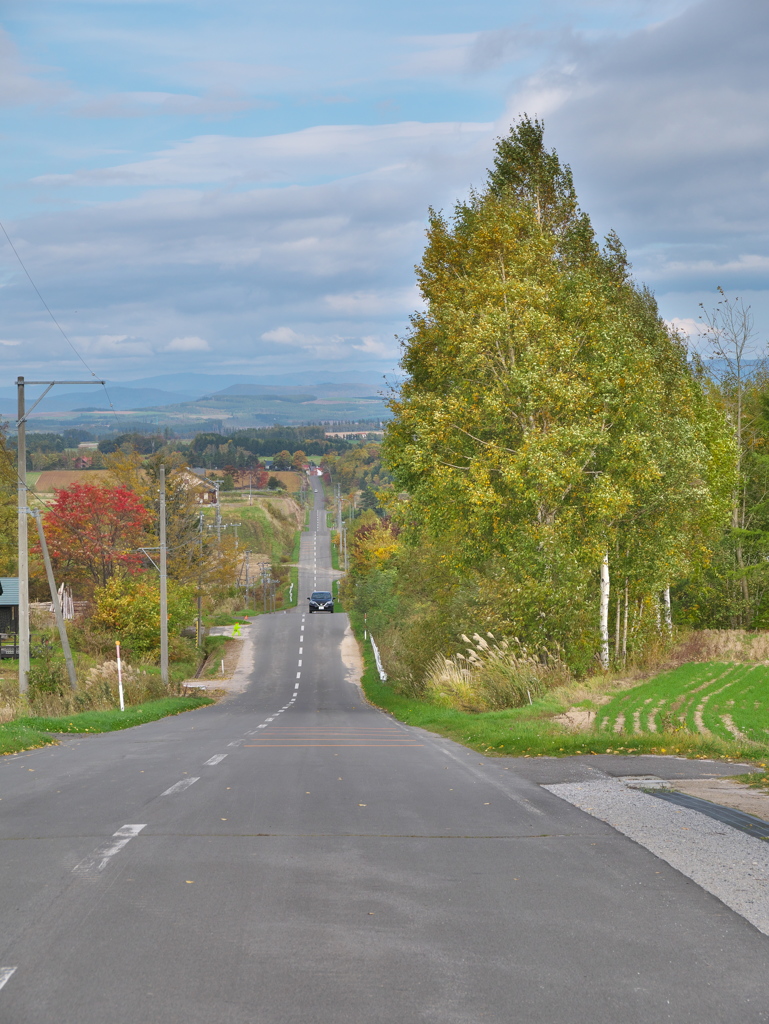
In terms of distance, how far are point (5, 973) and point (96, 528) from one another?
170ft

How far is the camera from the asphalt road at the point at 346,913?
171 inches

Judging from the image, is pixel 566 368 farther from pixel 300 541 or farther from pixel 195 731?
pixel 300 541

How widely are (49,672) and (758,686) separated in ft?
69.6

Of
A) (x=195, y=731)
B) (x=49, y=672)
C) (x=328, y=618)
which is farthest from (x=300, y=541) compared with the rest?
(x=195, y=731)

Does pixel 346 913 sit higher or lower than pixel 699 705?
higher

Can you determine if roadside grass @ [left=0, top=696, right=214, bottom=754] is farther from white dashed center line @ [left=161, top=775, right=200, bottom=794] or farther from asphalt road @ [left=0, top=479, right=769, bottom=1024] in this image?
asphalt road @ [left=0, top=479, right=769, bottom=1024]

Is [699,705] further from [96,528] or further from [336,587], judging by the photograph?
[336,587]

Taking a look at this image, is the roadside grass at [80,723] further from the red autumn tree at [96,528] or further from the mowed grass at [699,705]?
the red autumn tree at [96,528]

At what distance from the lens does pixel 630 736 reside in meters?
15.6

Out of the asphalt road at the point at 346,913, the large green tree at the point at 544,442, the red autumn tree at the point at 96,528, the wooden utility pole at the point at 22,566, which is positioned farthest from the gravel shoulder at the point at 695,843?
the red autumn tree at the point at 96,528

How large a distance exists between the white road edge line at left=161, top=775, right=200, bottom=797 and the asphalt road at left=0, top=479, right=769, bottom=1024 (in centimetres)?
7

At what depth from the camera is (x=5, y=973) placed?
4652 mm

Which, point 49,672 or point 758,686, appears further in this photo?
point 49,672

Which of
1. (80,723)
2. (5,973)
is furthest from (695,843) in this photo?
(80,723)
